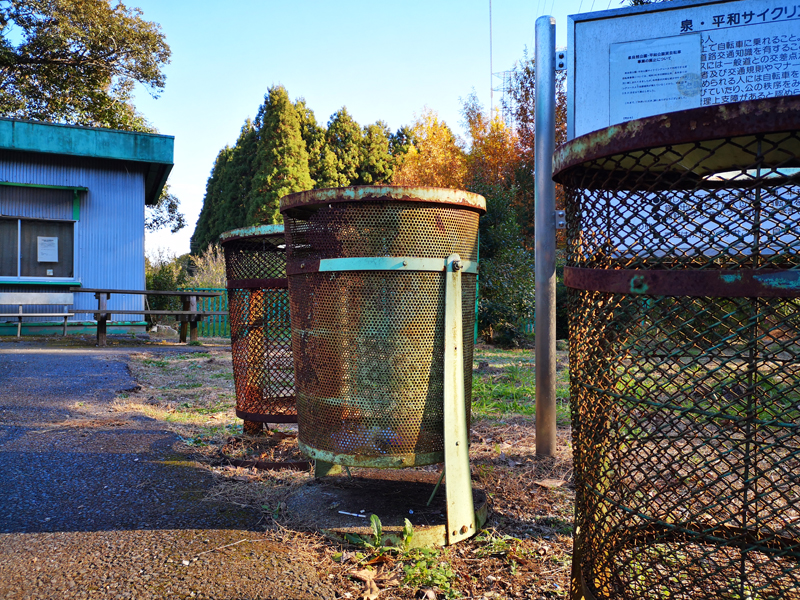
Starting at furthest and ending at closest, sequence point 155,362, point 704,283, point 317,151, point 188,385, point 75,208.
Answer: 1. point 317,151
2. point 75,208
3. point 155,362
4. point 188,385
5. point 704,283

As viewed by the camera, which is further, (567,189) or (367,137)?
(367,137)

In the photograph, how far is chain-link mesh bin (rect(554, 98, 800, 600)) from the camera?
123 cm

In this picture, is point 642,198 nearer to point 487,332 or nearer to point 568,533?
point 568,533

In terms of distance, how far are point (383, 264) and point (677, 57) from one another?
184 centimetres

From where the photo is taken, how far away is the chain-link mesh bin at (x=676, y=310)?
1228 mm

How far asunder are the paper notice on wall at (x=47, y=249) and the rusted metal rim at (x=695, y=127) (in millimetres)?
13696

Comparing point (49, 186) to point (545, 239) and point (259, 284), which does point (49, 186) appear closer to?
point (259, 284)

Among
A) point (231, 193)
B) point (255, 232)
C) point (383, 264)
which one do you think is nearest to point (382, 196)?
point (383, 264)

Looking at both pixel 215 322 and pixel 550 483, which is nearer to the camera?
pixel 550 483

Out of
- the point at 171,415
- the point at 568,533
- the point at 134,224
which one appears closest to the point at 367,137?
the point at 134,224

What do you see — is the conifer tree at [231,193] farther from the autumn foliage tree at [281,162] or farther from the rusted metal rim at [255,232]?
the rusted metal rim at [255,232]

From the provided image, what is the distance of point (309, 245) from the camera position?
2426 millimetres

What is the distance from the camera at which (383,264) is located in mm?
2246

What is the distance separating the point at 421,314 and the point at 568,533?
44.5 inches
